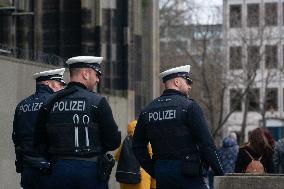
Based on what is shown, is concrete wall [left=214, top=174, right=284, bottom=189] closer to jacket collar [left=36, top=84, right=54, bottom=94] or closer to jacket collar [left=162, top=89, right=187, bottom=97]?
jacket collar [left=162, top=89, right=187, bottom=97]

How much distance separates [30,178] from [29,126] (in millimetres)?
704

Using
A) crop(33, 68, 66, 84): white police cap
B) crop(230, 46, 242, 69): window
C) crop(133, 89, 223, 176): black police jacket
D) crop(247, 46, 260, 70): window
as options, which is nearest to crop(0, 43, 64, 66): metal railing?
crop(33, 68, 66, 84): white police cap

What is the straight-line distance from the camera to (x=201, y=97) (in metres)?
56.9

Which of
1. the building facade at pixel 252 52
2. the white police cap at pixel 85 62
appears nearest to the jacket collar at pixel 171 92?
the white police cap at pixel 85 62

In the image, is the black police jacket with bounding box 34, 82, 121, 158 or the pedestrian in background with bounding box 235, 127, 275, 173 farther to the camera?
the pedestrian in background with bounding box 235, 127, 275, 173

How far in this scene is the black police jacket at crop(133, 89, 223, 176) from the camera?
8969 millimetres

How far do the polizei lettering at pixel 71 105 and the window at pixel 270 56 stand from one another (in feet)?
160

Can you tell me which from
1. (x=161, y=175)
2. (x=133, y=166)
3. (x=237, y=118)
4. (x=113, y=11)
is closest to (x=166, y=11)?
(x=237, y=118)

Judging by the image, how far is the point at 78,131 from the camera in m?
8.72

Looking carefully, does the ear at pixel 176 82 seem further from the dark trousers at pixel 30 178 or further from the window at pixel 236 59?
the window at pixel 236 59

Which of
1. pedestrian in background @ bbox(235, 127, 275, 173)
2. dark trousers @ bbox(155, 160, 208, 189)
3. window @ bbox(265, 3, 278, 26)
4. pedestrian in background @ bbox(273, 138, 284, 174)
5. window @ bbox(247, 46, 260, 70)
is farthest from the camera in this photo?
window @ bbox(265, 3, 278, 26)

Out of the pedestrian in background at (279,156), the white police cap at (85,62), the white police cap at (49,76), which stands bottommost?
the pedestrian in background at (279,156)

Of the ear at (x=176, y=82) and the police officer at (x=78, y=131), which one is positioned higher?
the ear at (x=176, y=82)

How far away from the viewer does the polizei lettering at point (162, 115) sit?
9.20 meters
